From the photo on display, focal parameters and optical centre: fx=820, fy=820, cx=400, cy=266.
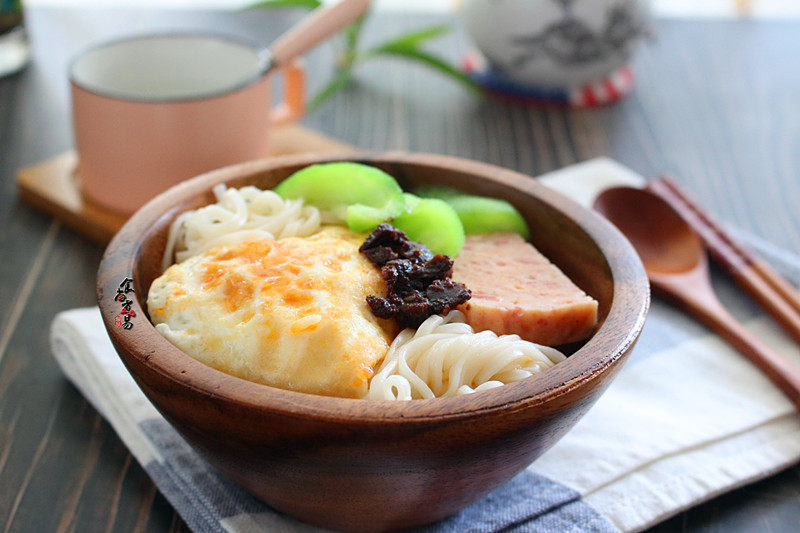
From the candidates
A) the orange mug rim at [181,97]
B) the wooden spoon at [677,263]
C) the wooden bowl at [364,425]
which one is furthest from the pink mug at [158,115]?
the wooden spoon at [677,263]

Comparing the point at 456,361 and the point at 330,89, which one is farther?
the point at 330,89

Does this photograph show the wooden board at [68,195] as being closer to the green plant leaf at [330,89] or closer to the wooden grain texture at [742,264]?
the green plant leaf at [330,89]

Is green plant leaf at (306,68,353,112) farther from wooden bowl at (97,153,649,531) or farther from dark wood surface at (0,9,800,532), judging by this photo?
wooden bowl at (97,153,649,531)

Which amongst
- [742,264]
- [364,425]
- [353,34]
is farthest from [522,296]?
[353,34]

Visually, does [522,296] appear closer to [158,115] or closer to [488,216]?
[488,216]

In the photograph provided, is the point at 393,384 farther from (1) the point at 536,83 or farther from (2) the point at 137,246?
(1) the point at 536,83

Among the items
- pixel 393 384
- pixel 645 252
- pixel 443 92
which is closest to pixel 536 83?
pixel 443 92
